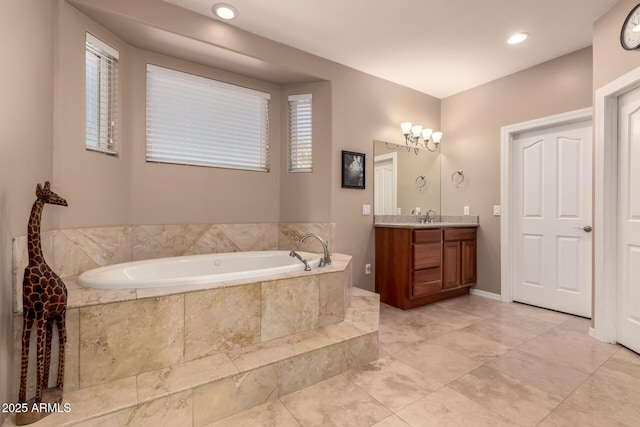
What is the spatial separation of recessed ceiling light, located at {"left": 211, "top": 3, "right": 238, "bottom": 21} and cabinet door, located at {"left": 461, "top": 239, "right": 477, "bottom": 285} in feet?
10.7

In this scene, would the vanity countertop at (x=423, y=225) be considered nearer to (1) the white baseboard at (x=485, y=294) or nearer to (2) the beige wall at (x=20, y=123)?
(1) the white baseboard at (x=485, y=294)

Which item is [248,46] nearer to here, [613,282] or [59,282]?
[59,282]

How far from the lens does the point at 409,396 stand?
5.33 ft

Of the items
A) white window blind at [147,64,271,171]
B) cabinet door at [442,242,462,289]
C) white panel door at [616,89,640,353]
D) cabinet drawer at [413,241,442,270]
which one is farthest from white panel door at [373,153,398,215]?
white panel door at [616,89,640,353]

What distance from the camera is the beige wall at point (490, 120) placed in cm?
289

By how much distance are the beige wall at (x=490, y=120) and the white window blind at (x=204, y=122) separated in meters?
2.45

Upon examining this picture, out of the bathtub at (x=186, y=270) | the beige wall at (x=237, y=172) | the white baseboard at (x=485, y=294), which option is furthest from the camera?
the white baseboard at (x=485, y=294)

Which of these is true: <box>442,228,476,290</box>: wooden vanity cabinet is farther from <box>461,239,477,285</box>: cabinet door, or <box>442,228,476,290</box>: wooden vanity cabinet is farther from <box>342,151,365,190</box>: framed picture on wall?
<box>342,151,365,190</box>: framed picture on wall

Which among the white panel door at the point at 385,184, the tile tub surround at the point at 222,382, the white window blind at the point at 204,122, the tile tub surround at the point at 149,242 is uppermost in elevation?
the white window blind at the point at 204,122

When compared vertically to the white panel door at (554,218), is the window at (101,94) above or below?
above

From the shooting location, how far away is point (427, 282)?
312 cm

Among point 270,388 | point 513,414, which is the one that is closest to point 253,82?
point 270,388

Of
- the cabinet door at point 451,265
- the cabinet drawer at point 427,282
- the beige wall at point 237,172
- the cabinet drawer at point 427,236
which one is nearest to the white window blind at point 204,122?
the beige wall at point 237,172

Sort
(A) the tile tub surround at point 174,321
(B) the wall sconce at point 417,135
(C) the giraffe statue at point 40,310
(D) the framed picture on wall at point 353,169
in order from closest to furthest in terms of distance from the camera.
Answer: (C) the giraffe statue at point 40,310 < (A) the tile tub surround at point 174,321 < (D) the framed picture on wall at point 353,169 < (B) the wall sconce at point 417,135
